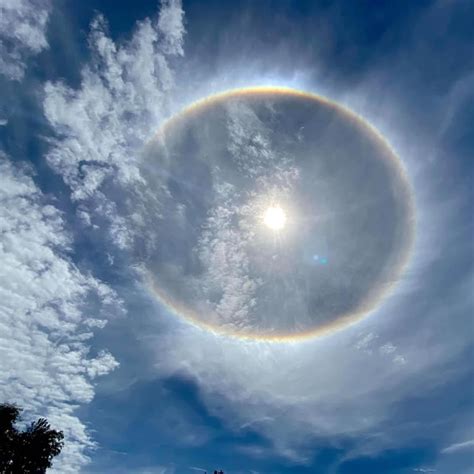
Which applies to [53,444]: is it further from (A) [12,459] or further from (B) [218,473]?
(B) [218,473]

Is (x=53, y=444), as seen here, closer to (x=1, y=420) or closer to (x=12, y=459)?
(x=12, y=459)

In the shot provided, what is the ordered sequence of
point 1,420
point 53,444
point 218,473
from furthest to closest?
point 218,473, point 53,444, point 1,420

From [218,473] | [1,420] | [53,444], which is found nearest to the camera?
[1,420]

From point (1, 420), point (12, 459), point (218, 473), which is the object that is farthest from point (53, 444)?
point (218, 473)

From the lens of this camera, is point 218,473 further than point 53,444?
Yes

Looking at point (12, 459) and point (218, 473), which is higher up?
point (218, 473)

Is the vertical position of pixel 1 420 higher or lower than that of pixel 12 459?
higher
